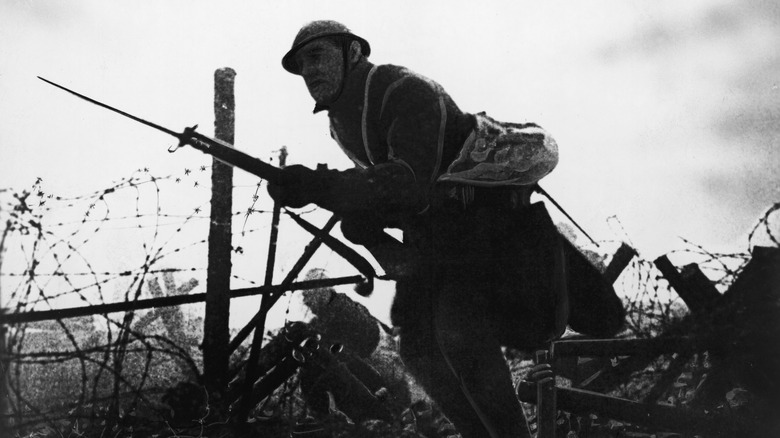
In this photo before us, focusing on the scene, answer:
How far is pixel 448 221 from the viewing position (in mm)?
3914

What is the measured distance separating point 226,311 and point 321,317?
0.64 m

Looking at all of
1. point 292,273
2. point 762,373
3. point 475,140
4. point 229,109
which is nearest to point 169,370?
point 292,273

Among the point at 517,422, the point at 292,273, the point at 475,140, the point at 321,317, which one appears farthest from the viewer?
the point at 321,317

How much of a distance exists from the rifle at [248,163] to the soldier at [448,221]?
78 mm

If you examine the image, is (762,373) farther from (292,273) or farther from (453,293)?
(292,273)

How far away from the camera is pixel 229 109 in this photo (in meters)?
4.64

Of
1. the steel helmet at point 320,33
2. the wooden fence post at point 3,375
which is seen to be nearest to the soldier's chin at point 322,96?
the steel helmet at point 320,33

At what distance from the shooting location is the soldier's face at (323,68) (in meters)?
4.03

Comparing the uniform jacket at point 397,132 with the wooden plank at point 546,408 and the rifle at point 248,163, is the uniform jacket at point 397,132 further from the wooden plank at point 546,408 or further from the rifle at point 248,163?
the wooden plank at point 546,408

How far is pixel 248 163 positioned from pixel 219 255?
0.89 meters

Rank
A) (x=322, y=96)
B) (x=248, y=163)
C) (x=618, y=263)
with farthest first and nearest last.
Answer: (x=618, y=263) < (x=322, y=96) < (x=248, y=163)

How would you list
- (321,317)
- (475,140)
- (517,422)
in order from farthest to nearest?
(321,317) < (475,140) < (517,422)

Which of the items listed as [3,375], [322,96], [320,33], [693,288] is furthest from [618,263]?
[3,375]

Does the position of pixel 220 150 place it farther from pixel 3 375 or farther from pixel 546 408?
pixel 546 408
